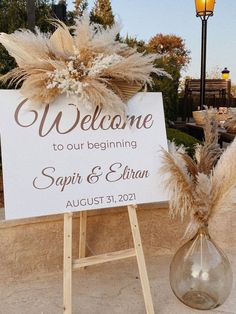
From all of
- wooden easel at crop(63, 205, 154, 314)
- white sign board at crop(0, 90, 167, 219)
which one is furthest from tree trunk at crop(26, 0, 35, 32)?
wooden easel at crop(63, 205, 154, 314)

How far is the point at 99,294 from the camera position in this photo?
216cm

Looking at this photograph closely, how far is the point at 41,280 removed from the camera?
7.61ft

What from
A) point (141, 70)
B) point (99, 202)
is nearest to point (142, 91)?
point (141, 70)

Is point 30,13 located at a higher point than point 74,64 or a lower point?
higher

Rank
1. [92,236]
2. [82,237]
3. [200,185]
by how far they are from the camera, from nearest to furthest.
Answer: [200,185]
[82,237]
[92,236]

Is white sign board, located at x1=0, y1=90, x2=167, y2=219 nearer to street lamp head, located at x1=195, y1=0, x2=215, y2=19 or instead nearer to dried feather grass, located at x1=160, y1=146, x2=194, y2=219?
dried feather grass, located at x1=160, y1=146, x2=194, y2=219

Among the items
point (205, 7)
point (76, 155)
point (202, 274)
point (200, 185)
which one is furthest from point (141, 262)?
point (205, 7)

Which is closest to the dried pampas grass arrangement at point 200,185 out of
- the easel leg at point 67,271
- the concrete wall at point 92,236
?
Result: the easel leg at point 67,271

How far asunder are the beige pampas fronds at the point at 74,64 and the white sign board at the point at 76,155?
0.08m

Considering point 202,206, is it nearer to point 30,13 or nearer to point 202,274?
point 202,274

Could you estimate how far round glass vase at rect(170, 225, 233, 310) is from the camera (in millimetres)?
1929

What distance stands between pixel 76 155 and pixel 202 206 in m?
0.59

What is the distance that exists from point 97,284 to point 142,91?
40.9 inches

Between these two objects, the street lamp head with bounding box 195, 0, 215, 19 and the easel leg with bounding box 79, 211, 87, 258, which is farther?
the street lamp head with bounding box 195, 0, 215, 19
